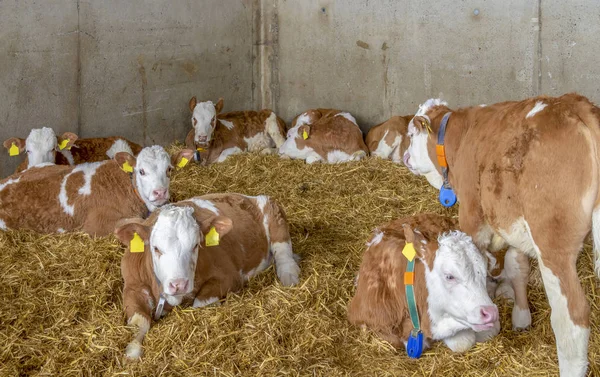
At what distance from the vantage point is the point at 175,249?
15.1 ft

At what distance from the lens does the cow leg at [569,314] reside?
3865 millimetres

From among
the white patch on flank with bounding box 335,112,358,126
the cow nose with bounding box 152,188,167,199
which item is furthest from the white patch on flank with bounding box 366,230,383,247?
the white patch on flank with bounding box 335,112,358,126

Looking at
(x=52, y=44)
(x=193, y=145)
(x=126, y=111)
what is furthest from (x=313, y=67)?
(x=52, y=44)

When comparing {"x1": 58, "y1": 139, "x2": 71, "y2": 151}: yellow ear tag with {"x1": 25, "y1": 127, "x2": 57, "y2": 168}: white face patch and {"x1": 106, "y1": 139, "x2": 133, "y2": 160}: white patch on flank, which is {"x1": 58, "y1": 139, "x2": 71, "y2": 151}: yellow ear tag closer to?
{"x1": 25, "y1": 127, "x2": 57, "y2": 168}: white face patch

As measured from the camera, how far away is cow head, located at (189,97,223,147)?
32.3 ft

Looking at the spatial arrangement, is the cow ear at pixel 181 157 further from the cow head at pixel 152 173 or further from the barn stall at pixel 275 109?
the barn stall at pixel 275 109

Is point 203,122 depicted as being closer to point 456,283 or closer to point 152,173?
point 152,173

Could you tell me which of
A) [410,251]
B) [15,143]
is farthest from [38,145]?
[410,251]

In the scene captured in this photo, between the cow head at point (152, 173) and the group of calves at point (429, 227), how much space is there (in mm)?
14

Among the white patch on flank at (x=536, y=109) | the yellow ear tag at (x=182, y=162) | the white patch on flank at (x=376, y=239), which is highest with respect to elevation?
the white patch on flank at (x=536, y=109)

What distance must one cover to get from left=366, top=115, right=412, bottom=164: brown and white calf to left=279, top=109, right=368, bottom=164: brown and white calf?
0.21 metres

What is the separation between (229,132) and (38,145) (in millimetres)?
3283

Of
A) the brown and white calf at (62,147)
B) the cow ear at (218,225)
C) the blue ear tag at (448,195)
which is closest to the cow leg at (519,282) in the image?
the blue ear tag at (448,195)

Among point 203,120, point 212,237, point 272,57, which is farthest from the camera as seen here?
point 272,57
